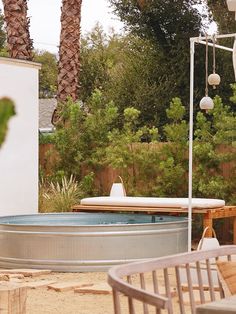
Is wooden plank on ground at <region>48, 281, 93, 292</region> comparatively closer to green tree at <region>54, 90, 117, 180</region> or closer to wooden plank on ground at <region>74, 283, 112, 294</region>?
wooden plank on ground at <region>74, 283, 112, 294</region>

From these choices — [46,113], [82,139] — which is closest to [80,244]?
[82,139]

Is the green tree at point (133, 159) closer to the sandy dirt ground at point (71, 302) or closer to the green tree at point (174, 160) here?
the green tree at point (174, 160)

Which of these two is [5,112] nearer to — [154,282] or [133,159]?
[154,282]

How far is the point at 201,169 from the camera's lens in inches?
510

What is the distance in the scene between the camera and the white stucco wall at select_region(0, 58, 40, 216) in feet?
39.7

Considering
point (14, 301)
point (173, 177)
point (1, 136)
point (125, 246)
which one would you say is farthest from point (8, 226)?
point (1, 136)

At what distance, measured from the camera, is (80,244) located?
404 inches

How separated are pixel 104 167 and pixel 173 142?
182 centimetres

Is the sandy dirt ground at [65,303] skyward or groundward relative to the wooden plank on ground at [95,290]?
groundward

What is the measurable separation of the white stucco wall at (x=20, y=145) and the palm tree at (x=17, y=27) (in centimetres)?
401

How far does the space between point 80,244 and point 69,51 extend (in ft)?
25.1

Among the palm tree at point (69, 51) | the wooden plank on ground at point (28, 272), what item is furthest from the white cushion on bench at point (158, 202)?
the palm tree at point (69, 51)

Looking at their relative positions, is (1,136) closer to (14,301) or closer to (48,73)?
(14,301)

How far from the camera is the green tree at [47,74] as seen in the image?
129 feet
